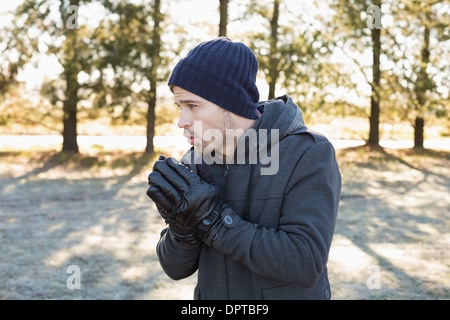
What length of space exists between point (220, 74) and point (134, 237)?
4841 millimetres

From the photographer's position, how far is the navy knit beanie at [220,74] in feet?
5.78

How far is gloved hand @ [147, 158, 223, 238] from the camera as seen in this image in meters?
1.62

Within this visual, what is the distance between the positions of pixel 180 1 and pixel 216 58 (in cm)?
1322

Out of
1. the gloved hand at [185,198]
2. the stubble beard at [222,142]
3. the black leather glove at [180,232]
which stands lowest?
the black leather glove at [180,232]

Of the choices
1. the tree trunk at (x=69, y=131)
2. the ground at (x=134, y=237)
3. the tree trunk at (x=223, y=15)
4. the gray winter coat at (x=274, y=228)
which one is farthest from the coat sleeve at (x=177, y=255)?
Answer: the tree trunk at (x=69, y=131)

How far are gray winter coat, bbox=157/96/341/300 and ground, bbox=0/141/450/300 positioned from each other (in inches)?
110

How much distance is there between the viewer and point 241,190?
5.73ft

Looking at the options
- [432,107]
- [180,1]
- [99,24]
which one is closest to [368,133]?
[432,107]

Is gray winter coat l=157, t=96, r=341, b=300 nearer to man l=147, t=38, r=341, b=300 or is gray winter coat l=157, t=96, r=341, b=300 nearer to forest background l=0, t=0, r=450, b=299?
man l=147, t=38, r=341, b=300

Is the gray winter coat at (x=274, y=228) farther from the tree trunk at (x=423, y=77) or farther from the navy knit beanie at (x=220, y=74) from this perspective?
the tree trunk at (x=423, y=77)

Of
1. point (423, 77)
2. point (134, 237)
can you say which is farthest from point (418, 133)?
point (134, 237)

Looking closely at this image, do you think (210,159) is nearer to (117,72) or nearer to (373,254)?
(373,254)

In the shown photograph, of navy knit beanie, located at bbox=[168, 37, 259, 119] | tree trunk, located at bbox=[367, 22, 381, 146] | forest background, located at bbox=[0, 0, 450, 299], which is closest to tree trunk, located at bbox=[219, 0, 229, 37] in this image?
forest background, located at bbox=[0, 0, 450, 299]

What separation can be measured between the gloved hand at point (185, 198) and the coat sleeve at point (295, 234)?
0.05 m
